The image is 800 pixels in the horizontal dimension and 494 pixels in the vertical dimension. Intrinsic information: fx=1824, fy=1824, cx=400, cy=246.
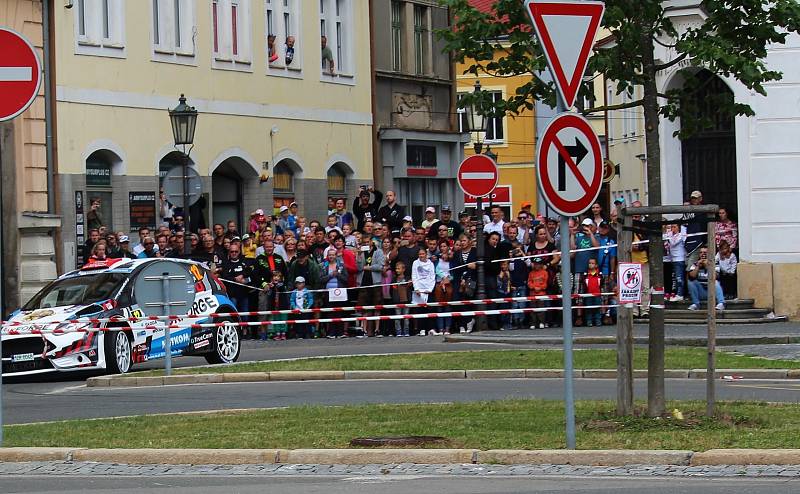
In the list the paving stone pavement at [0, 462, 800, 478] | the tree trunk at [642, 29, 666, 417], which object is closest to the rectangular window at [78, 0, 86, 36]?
the tree trunk at [642, 29, 666, 417]

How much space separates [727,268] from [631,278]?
18.8 meters

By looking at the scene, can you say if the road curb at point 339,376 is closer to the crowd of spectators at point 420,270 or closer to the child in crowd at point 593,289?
the crowd of spectators at point 420,270

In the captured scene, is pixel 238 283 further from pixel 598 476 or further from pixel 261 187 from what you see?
pixel 598 476

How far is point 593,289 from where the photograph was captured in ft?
106

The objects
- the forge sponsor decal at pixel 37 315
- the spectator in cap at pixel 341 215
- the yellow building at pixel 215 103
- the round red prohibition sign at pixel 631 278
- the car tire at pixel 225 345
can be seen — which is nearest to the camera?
the round red prohibition sign at pixel 631 278

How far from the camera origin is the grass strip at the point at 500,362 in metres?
23.4

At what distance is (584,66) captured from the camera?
42.8ft

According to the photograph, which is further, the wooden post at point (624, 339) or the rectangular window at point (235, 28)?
the rectangular window at point (235, 28)

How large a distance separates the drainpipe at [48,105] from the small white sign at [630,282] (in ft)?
75.7

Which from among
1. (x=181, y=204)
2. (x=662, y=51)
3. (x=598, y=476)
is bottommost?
(x=598, y=476)

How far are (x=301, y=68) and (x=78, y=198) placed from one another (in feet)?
35.9

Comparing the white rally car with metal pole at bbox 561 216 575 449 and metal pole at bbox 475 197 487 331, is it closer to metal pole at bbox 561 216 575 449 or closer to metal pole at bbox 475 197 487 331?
metal pole at bbox 475 197 487 331

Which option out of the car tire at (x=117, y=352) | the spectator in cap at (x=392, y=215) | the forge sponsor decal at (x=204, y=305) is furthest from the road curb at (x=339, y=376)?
the spectator in cap at (x=392, y=215)

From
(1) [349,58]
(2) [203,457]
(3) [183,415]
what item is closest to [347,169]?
(1) [349,58]
